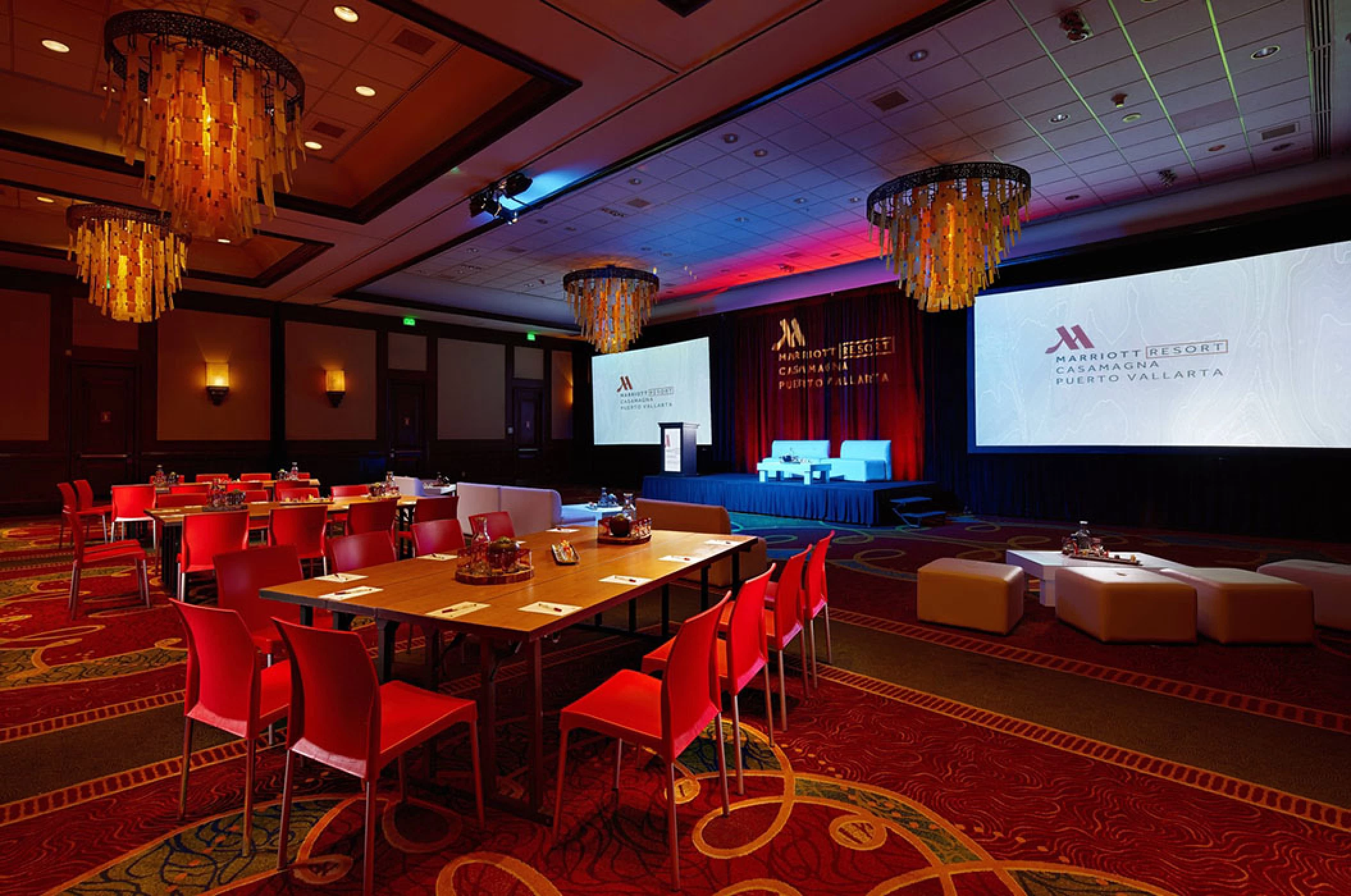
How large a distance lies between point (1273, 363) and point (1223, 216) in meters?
1.77

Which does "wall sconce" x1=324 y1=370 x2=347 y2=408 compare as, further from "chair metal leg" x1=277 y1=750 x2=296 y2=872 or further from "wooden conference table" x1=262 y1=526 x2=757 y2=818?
"chair metal leg" x1=277 y1=750 x2=296 y2=872

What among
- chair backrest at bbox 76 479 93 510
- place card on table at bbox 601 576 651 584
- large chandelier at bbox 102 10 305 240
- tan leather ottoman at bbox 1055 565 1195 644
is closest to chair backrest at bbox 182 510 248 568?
large chandelier at bbox 102 10 305 240

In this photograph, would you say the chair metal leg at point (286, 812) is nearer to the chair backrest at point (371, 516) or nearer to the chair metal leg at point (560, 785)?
the chair metal leg at point (560, 785)

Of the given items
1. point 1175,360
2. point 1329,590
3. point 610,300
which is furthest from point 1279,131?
point 610,300

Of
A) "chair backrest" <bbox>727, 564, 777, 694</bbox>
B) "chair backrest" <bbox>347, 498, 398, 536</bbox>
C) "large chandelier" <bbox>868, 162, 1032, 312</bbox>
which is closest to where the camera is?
"chair backrest" <bbox>727, 564, 777, 694</bbox>

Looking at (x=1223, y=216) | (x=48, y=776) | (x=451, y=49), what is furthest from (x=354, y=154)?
(x=1223, y=216)

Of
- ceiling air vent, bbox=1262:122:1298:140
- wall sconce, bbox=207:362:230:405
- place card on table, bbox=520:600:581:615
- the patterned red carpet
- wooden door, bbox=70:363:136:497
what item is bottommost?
the patterned red carpet

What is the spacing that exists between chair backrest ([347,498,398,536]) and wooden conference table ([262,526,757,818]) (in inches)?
96.0

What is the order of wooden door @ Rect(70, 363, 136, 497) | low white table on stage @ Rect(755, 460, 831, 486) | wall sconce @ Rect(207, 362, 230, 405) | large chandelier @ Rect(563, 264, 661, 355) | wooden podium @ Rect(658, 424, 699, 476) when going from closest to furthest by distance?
large chandelier @ Rect(563, 264, 661, 355) < wooden door @ Rect(70, 363, 136, 497) < low white table on stage @ Rect(755, 460, 831, 486) < wall sconce @ Rect(207, 362, 230, 405) < wooden podium @ Rect(658, 424, 699, 476)

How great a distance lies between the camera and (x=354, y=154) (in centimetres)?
673

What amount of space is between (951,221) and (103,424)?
12.2 m

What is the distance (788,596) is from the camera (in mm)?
2842

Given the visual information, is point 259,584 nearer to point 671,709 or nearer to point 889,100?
point 671,709

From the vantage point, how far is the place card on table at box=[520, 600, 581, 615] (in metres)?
2.13
